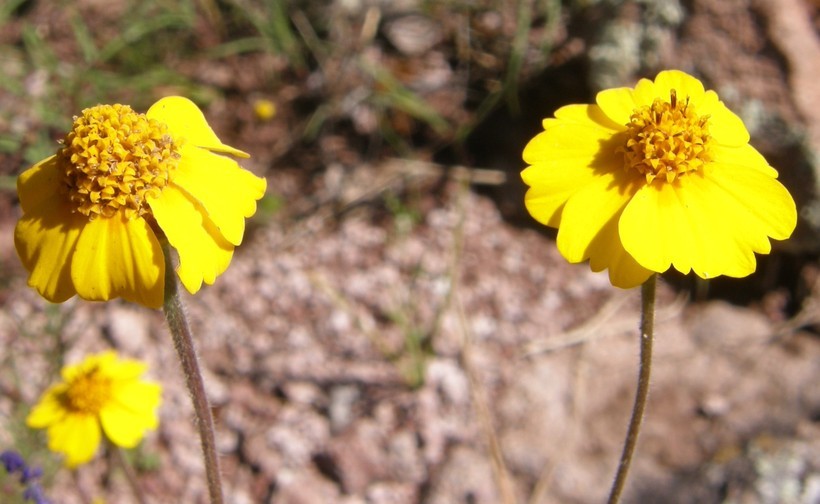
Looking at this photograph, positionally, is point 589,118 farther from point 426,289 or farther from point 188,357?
point 426,289

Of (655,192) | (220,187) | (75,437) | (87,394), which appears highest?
(655,192)

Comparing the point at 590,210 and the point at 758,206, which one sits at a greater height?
the point at 758,206

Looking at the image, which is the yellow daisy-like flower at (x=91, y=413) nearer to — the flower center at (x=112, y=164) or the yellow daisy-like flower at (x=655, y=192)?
the flower center at (x=112, y=164)

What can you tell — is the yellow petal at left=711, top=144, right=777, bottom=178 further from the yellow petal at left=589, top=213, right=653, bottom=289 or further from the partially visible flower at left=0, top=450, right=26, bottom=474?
the partially visible flower at left=0, top=450, right=26, bottom=474

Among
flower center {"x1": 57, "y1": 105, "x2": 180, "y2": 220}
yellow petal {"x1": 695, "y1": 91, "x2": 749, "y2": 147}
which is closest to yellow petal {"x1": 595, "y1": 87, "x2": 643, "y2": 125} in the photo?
yellow petal {"x1": 695, "y1": 91, "x2": 749, "y2": 147}

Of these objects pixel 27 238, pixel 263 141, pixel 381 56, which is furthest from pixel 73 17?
pixel 27 238

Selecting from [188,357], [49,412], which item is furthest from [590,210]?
[49,412]
